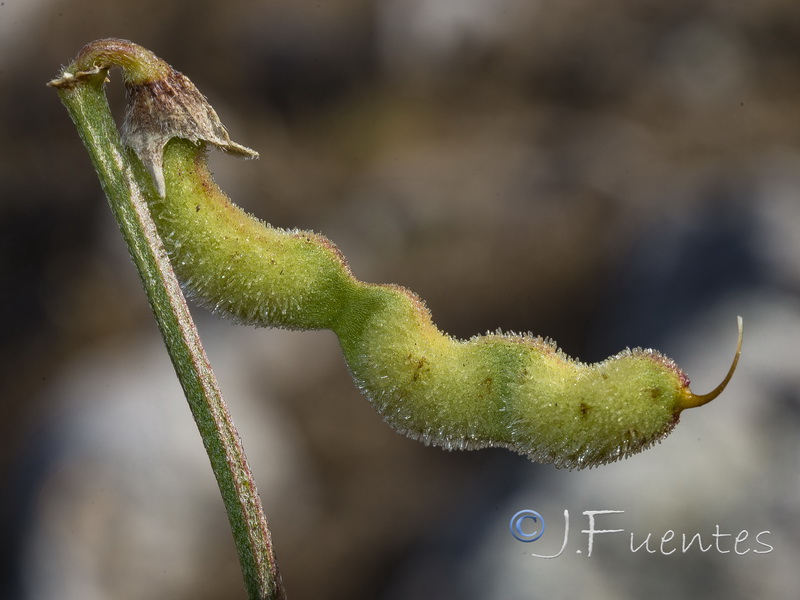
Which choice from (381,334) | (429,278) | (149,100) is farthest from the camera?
(429,278)

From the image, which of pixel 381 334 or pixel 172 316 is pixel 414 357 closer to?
pixel 381 334

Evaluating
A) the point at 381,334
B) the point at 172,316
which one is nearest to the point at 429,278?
the point at 381,334

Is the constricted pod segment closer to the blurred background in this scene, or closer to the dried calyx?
the dried calyx

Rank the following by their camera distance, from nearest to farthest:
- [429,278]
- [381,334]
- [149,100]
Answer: [149,100] → [381,334] → [429,278]

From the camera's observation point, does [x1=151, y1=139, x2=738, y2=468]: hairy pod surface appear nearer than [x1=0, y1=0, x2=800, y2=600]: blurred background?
Yes

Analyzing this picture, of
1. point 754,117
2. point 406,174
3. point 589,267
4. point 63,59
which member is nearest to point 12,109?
point 63,59

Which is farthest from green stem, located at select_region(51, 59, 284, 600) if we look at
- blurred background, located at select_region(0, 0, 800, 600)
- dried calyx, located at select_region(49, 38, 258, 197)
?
blurred background, located at select_region(0, 0, 800, 600)

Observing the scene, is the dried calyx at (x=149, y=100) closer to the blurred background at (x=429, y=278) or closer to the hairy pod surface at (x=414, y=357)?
the hairy pod surface at (x=414, y=357)
